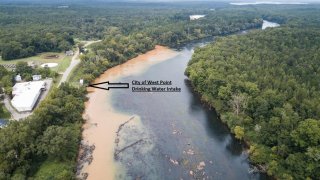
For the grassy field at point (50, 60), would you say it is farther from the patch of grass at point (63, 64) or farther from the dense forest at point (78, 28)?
the dense forest at point (78, 28)

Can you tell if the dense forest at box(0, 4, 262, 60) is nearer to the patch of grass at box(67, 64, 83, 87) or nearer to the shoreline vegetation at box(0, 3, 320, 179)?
the shoreline vegetation at box(0, 3, 320, 179)

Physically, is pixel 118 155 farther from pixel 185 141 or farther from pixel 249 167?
pixel 249 167

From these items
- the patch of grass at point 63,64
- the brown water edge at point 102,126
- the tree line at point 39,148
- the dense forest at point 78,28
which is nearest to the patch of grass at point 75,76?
the patch of grass at point 63,64

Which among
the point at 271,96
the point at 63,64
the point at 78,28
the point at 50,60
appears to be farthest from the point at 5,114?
the point at 78,28

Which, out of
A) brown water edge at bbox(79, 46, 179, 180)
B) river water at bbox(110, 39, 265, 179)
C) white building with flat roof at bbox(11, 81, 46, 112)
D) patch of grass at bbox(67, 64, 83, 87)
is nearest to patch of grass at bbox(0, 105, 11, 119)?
white building with flat roof at bbox(11, 81, 46, 112)

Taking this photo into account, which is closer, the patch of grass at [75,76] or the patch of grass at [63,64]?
the patch of grass at [75,76]

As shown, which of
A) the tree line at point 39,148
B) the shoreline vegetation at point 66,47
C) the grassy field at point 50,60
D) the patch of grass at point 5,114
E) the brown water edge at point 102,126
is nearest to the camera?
the tree line at point 39,148
